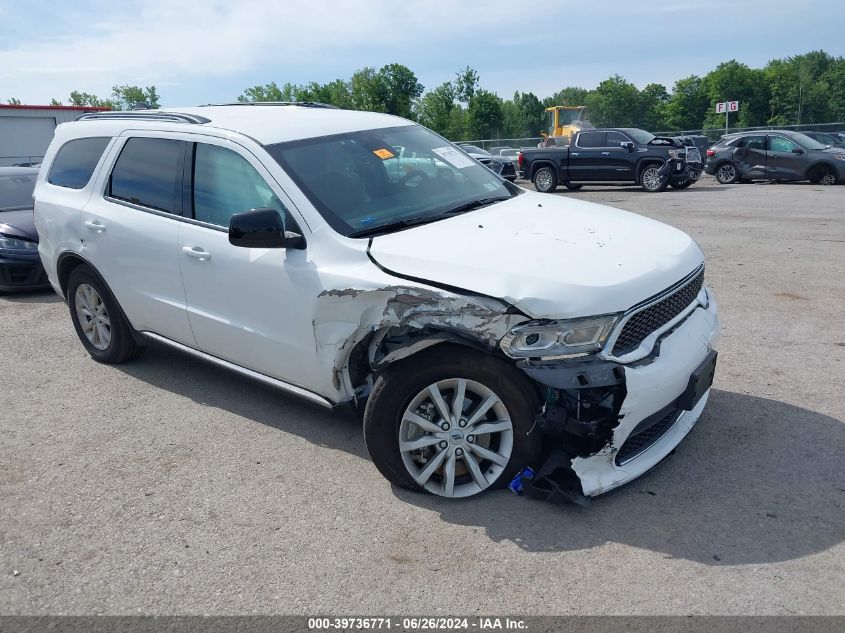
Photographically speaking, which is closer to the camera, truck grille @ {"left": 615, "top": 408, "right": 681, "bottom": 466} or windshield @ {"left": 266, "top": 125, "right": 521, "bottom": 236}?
truck grille @ {"left": 615, "top": 408, "right": 681, "bottom": 466}

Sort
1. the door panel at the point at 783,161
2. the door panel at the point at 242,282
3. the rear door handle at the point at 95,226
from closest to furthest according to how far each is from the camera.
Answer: the door panel at the point at 242,282 < the rear door handle at the point at 95,226 < the door panel at the point at 783,161

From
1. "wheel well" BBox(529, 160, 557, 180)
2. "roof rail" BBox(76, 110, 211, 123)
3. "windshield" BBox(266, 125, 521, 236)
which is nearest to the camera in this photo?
"windshield" BBox(266, 125, 521, 236)

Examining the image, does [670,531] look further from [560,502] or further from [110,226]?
[110,226]

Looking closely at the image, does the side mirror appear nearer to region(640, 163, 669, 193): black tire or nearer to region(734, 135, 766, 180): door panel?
region(640, 163, 669, 193): black tire

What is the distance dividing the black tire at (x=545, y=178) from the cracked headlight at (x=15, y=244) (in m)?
15.5

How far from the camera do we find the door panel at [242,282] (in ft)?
13.0

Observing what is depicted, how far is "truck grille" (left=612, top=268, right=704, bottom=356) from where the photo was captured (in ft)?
11.0

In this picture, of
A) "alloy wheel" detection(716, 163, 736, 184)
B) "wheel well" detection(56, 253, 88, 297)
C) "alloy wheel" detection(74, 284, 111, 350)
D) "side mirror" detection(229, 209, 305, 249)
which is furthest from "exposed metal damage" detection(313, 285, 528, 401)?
"alloy wheel" detection(716, 163, 736, 184)

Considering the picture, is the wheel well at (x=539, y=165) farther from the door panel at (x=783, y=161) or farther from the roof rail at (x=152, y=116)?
the roof rail at (x=152, y=116)

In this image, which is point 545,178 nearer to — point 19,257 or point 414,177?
point 19,257

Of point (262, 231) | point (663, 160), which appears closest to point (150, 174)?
point (262, 231)

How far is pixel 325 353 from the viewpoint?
388 centimetres

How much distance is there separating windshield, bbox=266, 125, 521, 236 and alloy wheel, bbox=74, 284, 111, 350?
2.32 m

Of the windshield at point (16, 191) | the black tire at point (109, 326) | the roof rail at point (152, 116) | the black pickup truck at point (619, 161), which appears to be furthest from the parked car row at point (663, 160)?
the black tire at point (109, 326)
